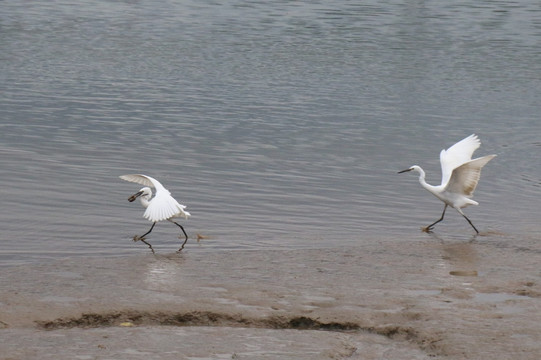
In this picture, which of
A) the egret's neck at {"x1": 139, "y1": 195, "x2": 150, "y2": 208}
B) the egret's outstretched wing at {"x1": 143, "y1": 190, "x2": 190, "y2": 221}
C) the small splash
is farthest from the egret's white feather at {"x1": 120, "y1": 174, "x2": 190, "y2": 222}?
the small splash

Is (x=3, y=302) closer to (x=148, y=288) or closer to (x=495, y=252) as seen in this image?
(x=148, y=288)

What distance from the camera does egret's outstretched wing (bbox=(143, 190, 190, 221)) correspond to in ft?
35.9

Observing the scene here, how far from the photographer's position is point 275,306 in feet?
27.5

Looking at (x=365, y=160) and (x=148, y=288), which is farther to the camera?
(x=365, y=160)

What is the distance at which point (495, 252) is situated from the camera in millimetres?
10867

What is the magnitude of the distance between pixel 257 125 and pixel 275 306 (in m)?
10.6

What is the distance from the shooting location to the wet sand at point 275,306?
24.2 ft

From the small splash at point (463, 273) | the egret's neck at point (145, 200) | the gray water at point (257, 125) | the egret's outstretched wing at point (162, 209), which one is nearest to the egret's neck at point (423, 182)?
the gray water at point (257, 125)

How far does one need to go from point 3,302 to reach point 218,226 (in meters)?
4.05

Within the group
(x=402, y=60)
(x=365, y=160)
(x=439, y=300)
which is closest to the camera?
(x=439, y=300)

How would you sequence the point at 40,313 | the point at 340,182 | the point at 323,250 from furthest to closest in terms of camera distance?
the point at 340,182 < the point at 323,250 < the point at 40,313

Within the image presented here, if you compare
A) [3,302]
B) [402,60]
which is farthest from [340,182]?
[402,60]

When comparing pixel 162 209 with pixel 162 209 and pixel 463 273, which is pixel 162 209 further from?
pixel 463 273

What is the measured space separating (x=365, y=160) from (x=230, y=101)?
5.56 meters
